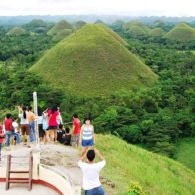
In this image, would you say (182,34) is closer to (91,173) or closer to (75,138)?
(75,138)

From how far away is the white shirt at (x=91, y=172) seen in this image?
583 cm

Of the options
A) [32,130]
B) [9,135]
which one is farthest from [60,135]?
[9,135]

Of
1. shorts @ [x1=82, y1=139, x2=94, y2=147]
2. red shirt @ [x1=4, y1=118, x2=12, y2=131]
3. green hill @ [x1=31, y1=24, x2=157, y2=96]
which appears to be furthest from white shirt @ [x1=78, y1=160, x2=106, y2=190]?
green hill @ [x1=31, y1=24, x2=157, y2=96]

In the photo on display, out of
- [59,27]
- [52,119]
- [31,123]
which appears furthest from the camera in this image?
[59,27]

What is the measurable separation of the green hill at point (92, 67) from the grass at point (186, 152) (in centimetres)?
1051

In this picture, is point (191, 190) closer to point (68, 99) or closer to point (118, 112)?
point (118, 112)

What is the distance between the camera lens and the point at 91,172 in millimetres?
5867

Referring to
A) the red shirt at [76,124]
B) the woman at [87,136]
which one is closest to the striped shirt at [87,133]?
the woman at [87,136]

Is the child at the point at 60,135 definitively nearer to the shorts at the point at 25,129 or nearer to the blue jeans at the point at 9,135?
the shorts at the point at 25,129

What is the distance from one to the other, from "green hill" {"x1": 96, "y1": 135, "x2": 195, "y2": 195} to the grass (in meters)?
6.59

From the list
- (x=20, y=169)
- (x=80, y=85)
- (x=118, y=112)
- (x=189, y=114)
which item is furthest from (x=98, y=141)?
(x=80, y=85)

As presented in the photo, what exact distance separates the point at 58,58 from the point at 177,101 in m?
13.8

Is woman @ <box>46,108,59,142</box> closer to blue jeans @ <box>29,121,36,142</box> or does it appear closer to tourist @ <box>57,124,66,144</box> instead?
tourist @ <box>57,124,66,144</box>

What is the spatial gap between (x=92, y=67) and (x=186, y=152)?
17.5 metres
